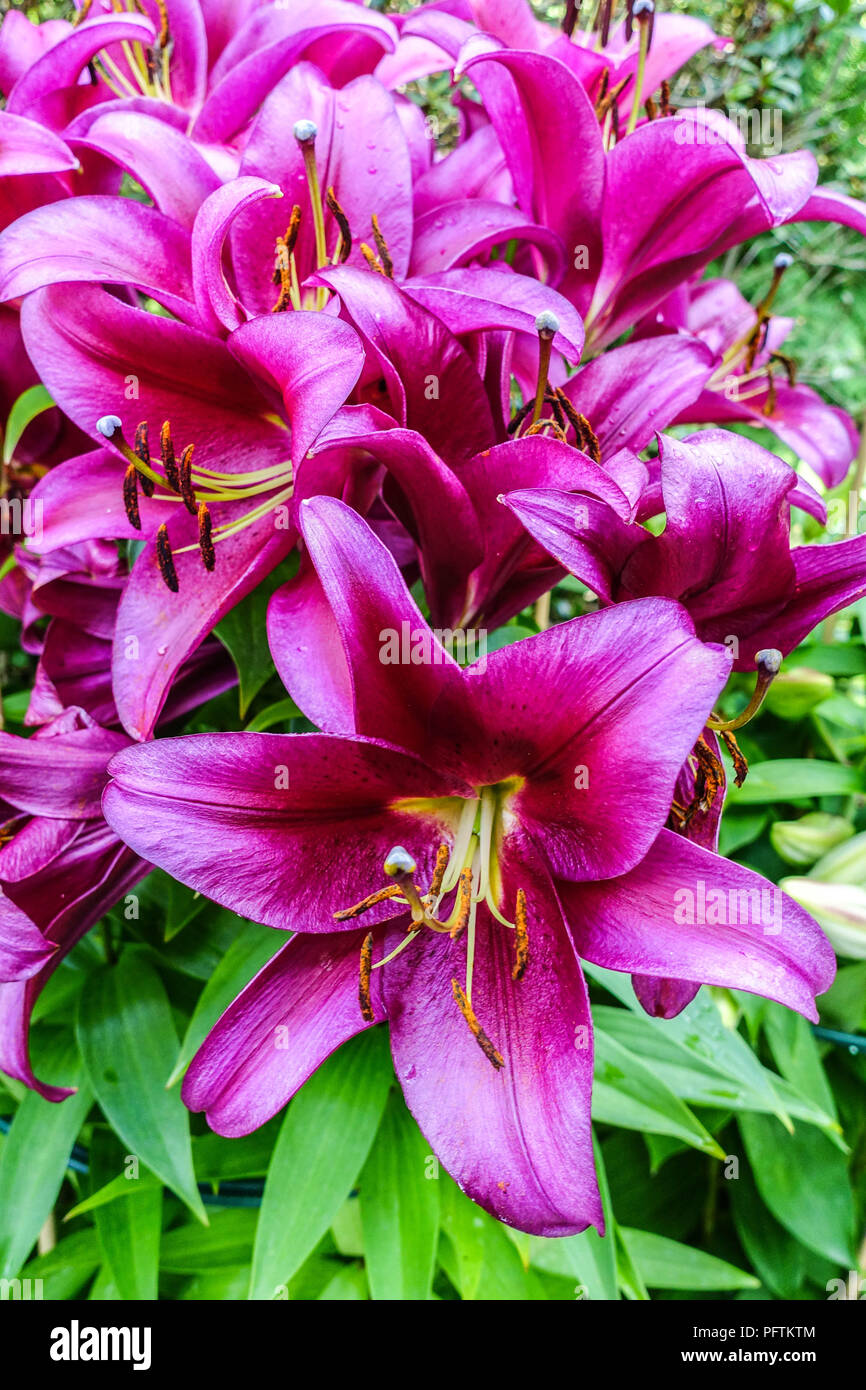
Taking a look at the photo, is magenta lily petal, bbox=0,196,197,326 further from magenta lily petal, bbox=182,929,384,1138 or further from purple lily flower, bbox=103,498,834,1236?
magenta lily petal, bbox=182,929,384,1138

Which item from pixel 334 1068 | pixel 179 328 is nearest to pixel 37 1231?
pixel 334 1068

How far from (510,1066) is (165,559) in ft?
0.71

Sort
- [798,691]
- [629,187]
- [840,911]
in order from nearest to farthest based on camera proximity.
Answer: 1. [629,187]
2. [840,911]
3. [798,691]

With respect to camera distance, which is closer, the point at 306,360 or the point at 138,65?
the point at 306,360

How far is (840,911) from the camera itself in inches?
26.5

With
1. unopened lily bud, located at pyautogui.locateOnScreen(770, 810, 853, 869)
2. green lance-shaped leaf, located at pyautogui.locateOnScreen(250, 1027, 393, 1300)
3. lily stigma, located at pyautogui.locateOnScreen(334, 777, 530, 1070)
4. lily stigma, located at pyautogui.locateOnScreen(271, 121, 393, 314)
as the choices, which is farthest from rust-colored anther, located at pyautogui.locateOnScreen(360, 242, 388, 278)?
unopened lily bud, located at pyautogui.locateOnScreen(770, 810, 853, 869)

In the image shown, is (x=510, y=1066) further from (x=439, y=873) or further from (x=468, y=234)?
(x=468, y=234)

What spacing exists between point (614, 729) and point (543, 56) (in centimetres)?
25

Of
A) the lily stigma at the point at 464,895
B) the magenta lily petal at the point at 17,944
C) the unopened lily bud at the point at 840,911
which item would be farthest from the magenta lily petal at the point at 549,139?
the unopened lily bud at the point at 840,911

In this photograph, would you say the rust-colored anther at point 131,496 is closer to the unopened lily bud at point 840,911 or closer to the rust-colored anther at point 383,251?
A: the rust-colored anther at point 383,251

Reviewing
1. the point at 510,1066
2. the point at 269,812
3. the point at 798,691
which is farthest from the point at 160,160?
the point at 798,691

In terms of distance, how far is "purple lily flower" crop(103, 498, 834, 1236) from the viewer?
0.31 m
